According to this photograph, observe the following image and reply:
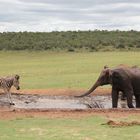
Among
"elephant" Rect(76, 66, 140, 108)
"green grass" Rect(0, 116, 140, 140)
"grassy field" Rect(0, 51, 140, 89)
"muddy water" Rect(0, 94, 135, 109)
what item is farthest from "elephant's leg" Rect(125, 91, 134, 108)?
"grassy field" Rect(0, 51, 140, 89)

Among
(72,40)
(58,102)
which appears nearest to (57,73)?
(58,102)

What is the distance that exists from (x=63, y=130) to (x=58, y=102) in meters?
8.70

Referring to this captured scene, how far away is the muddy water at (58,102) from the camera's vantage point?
21.6 meters

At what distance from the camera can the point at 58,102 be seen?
883 inches

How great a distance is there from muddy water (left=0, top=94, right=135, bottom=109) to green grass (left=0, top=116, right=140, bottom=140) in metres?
5.88

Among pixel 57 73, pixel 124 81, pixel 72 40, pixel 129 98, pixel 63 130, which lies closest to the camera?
pixel 63 130

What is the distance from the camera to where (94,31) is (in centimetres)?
9219

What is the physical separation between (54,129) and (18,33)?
71686mm

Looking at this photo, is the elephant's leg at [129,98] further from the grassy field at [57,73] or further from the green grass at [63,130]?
the grassy field at [57,73]

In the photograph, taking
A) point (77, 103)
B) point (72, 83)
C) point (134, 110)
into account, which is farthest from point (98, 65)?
point (134, 110)

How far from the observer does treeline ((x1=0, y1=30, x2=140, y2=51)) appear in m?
62.4

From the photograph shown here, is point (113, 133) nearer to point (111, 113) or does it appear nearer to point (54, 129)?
point (54, 129)

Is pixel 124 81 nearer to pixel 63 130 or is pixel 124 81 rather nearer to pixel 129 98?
pixel 129 98

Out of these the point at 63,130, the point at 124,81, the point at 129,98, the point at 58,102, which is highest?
the point at 124,81
